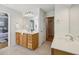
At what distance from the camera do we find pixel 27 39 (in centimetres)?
163

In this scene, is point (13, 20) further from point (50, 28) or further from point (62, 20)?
point (62, 20)

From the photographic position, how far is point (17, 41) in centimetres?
161

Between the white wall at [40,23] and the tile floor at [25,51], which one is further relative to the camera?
the white wall at [40,23]

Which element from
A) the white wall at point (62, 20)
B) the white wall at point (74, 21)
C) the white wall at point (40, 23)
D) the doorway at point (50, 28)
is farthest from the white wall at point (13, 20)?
the white wall at point (74, 21)

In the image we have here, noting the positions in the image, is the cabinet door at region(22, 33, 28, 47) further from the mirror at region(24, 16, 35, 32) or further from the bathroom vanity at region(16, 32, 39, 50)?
the mirror at region(24, 16, 35, 32)

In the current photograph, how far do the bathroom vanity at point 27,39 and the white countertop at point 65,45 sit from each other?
1.11ft

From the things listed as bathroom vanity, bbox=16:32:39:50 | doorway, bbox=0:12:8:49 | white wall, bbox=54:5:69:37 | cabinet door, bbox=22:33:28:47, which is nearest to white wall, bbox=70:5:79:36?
white wall, bbox=54:5:69:37

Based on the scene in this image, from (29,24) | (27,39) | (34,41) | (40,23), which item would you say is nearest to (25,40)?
(27,39)

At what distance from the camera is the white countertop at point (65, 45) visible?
1437 mm

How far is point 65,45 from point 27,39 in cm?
68

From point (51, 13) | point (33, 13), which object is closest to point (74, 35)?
point (51, 13)

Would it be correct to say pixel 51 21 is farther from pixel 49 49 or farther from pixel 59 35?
pixel 49 49

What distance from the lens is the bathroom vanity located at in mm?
1610

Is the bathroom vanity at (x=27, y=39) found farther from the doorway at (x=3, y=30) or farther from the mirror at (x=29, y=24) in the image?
the doorway at (x=3, y=30)
